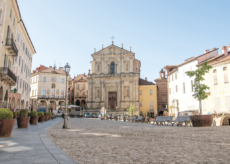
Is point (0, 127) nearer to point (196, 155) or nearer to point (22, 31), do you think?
point (196, 155)

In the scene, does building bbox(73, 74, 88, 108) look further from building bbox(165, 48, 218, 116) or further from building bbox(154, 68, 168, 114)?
building bbox(165, 48, 218, 116)

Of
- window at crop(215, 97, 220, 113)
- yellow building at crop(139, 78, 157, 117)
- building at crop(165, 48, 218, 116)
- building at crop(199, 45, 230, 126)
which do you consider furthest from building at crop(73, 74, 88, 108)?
window at crop(215, 97, 220, 113)

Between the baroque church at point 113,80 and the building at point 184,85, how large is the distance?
1401 centimetres

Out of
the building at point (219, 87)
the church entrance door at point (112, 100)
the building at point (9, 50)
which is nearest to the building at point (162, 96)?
the church entrance door at point (112, 100)

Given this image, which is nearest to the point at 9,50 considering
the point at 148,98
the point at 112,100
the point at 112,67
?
the point at 112,100

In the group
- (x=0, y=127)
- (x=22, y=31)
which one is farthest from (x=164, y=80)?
(x=0, y=127)

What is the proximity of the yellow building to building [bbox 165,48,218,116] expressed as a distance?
12.0m

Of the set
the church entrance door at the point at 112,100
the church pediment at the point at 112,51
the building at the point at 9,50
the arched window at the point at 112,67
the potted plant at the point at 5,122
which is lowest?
the potted plant at the point at 5,122

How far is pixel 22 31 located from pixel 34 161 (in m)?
29.9

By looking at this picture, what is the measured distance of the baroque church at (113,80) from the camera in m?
55.9

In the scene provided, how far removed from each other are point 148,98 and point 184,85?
19668 mm

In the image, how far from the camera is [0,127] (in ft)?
27.7

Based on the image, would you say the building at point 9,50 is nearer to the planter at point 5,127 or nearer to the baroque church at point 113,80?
the planter at point 5,127

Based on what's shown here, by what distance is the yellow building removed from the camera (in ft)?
183
